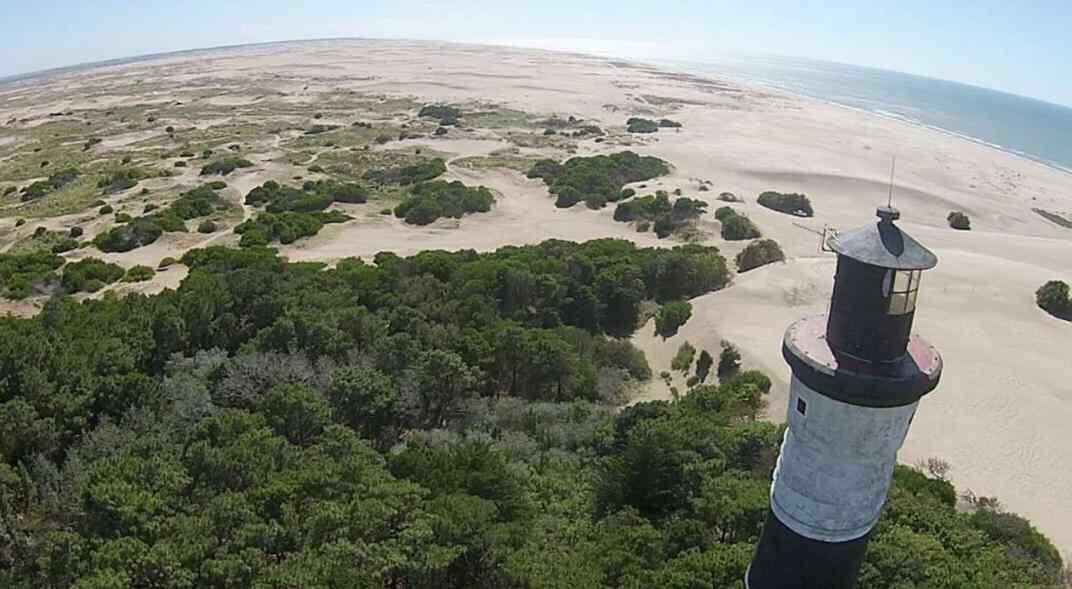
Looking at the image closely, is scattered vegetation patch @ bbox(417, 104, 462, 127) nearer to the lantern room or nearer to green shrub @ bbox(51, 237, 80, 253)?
green shrub @ bbox(51, 237, 80, 253)

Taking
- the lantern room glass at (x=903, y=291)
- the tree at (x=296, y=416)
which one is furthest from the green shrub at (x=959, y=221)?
the lantern room glass at (x=903, y=291)

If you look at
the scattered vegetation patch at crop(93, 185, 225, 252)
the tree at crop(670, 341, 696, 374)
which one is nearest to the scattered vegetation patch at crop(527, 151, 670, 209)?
the scattered vegetation patch at crop(93, 185, 225, 252)

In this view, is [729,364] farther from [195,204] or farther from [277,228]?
[195,204]

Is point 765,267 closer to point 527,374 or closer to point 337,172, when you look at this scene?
point 527,374

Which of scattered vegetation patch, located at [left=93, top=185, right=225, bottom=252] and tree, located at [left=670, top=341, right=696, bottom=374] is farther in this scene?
scattered vegetation patch, located at [left=93, top=185, right=225, bottom=252]

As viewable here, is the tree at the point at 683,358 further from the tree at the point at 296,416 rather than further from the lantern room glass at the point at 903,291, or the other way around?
the lantern room glass at the point at 903,291

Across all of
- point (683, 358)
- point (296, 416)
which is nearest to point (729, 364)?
point (683, 358)
